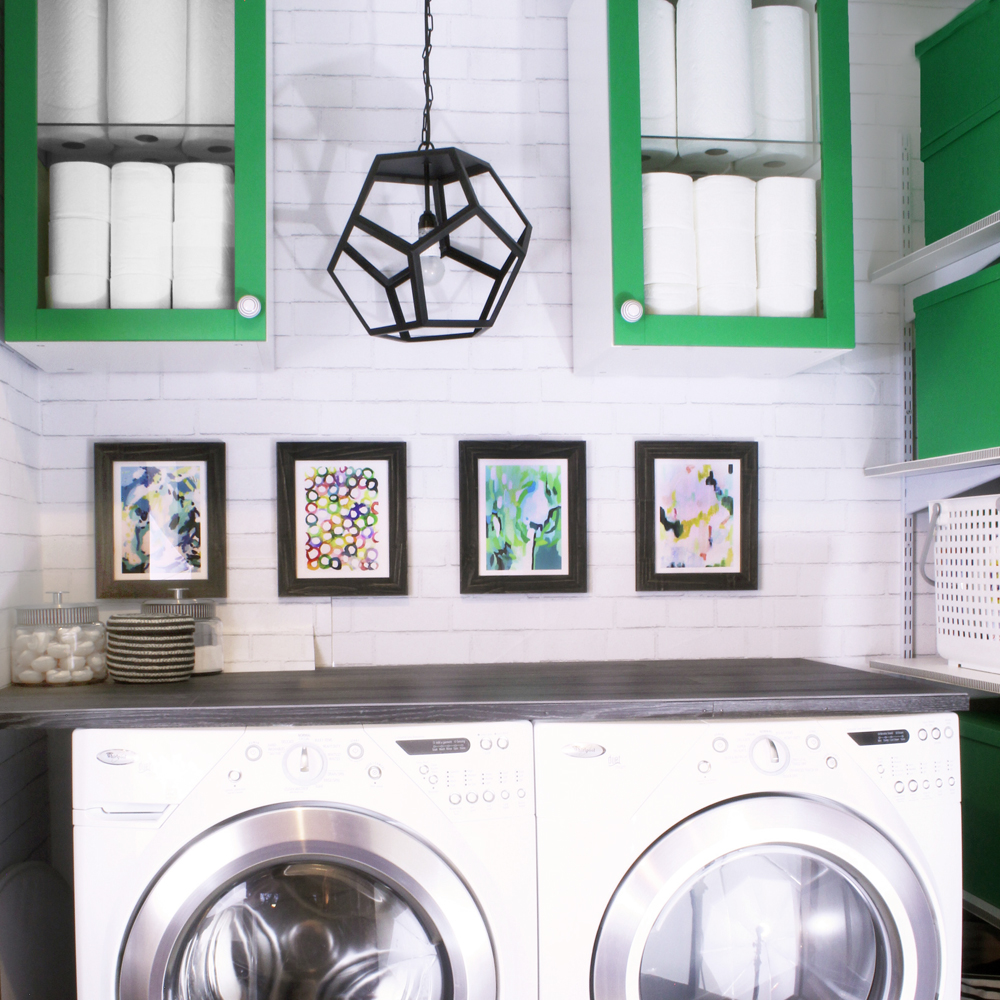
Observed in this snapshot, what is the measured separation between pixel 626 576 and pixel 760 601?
384 millimetres

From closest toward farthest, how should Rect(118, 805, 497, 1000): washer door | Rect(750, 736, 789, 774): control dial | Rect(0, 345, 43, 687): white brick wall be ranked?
Rect(118, 805, 497, 1000): washer door, Rect(750, 736, 789, 774): control dial, Rect(0, 345, 43, 687): white brick wall

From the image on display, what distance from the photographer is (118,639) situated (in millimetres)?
1771

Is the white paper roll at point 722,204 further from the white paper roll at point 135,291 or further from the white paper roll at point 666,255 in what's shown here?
the white paper roll at point 135,291

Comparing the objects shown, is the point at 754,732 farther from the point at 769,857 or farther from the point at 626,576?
the point at 626,576

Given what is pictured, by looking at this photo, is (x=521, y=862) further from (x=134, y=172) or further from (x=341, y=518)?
(x=134, y=172)

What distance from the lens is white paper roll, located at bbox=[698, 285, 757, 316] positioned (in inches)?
72.0

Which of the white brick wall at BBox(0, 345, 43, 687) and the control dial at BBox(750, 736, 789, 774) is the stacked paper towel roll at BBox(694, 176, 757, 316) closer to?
the control dial at BBox(750, 736, 789, 774)

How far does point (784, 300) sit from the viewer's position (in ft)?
6.06

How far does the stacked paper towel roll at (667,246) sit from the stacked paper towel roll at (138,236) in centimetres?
107

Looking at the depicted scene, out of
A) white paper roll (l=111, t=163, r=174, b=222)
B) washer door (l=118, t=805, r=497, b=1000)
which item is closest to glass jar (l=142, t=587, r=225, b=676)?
washer door (l=118, t=805, r=497, b=1000)

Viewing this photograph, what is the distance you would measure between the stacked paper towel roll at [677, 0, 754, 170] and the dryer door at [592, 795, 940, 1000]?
4.76 feet

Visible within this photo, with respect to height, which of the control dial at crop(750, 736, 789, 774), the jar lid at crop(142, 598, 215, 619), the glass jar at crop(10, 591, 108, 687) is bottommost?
the control dial at crop(750, 736, 789, 774)

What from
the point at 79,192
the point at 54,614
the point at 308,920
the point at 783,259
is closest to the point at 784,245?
the point at 783,259

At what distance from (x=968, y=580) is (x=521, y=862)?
1.22m
